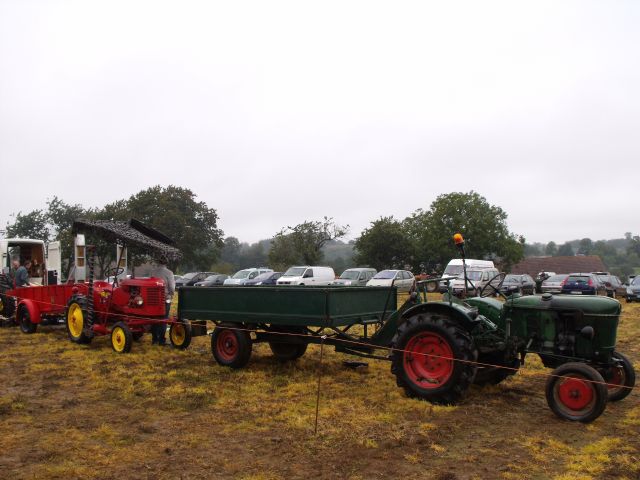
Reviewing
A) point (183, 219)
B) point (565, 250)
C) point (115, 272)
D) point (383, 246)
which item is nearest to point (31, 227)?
point (183, 219)

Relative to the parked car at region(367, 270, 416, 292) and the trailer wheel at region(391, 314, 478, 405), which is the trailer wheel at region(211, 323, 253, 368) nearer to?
the trailer wheel at region(391, 314, 478, 405)

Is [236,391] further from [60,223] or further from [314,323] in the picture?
[60,223]

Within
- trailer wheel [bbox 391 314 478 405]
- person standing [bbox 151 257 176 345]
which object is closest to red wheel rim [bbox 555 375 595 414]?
trailer wheel [bbox 391 314 478 405]

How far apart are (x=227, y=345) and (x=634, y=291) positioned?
20.2 metres

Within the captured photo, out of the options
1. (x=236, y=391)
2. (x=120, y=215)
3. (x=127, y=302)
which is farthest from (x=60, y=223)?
(x=236, y=391)

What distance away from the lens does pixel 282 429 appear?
520 centimetres

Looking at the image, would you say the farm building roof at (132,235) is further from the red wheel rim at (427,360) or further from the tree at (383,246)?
the tree at (383,246)

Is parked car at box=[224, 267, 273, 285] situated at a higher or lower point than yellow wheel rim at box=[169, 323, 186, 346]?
higher

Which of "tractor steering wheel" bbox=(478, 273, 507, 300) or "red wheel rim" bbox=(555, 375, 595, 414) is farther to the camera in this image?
"tractor steering wheel" bbox=(478, 273, 507, 300)

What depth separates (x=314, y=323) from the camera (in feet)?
22.9

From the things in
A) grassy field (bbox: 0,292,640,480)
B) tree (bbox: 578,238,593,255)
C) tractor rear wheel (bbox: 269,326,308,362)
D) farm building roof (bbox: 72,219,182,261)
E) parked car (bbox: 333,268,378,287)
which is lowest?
grassy field (bbox: 0,292,640,480)

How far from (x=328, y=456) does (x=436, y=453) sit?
91cm

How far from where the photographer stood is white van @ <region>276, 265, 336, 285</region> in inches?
1072

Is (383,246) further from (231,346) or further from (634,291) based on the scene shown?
(231,346)
